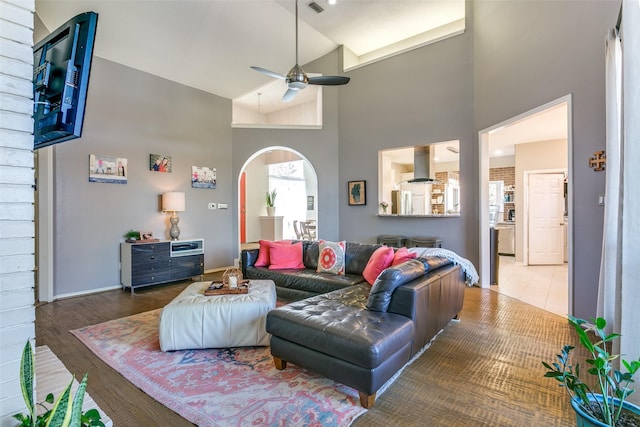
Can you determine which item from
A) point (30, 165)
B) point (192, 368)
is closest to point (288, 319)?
point (192, 368)

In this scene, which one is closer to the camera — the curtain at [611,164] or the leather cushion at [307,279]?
the curtain at [611,164]

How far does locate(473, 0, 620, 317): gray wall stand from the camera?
3152mm

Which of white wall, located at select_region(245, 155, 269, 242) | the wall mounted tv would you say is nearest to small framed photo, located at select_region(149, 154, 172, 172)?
the wall mounted tv

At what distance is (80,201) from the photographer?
179 inches

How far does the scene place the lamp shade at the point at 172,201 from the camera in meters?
5.28

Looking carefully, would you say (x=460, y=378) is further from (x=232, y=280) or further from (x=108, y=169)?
(x=108, y=169)

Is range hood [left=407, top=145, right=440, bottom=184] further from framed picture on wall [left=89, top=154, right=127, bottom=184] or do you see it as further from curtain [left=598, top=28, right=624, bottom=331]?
framed picture on wall [left=89, top=154, right=127, bottom=184]

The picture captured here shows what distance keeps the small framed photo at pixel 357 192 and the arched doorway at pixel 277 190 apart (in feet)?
9.44

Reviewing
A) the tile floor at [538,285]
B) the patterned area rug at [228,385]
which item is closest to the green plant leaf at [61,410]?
the patterned area rug at [228,385]

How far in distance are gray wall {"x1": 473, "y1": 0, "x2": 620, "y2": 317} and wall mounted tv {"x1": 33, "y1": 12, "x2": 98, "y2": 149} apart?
13.9ft

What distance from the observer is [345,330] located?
6.61ft

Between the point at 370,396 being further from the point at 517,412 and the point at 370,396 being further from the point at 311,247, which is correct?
the point at 311,247

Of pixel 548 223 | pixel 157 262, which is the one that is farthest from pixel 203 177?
pixel 548 223

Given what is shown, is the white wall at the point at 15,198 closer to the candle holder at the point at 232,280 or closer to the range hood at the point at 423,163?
the candle holder at the point at 232,280
